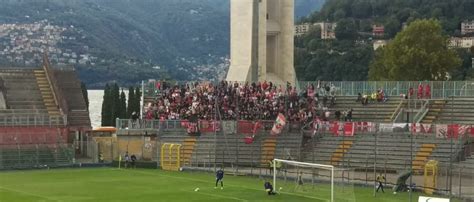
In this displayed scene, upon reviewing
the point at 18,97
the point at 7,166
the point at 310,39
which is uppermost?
the point at 310,39

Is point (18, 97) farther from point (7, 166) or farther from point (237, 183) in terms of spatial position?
point (237, 183)

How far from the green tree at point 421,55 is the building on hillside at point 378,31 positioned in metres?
94.7

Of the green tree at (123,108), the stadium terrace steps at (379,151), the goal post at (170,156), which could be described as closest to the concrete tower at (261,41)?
the goal post at (170,156)

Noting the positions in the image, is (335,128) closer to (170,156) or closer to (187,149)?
(187,149)

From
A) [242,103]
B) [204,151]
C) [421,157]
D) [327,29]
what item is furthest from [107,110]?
[327,29]

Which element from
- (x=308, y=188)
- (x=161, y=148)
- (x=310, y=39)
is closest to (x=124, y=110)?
(x=161, y=148)

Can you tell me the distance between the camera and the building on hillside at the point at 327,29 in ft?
591

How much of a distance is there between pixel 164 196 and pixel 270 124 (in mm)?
20185

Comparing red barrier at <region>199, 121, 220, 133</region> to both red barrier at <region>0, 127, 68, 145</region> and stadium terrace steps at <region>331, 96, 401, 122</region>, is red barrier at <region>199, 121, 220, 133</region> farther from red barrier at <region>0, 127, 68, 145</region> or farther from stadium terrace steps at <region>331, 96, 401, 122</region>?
red barrier at <region>0, 127, 68, 145</region>

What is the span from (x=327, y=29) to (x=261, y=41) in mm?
121105

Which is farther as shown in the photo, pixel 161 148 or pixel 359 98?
pixel 359 98

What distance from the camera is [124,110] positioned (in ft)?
292

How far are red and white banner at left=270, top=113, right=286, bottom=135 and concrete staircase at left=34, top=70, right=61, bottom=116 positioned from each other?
57.0 feet

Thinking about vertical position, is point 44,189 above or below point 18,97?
below
